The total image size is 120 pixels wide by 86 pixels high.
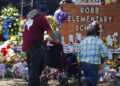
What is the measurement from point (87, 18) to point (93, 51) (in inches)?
115

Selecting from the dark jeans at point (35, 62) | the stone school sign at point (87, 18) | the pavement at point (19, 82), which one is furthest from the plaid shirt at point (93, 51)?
the stone school sign at point (87, 18)

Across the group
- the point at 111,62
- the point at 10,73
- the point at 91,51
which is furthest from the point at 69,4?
the point at 91,51

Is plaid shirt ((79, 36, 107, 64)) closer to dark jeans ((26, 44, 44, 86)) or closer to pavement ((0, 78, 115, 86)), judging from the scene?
dark jeans ((26, 44, 44, 86))

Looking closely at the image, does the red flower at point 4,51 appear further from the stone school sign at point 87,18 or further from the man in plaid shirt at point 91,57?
the man in plaid shirt at point 91,57

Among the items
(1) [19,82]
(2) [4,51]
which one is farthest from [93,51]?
(2) [4,51]

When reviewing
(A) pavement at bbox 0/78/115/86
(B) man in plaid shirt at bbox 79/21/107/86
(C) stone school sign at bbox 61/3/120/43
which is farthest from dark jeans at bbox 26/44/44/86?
(C) stone school sign at bbox 61/3/120/43

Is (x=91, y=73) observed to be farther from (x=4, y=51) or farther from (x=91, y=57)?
(x=4, y=51)

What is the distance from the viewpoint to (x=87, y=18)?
802 cm

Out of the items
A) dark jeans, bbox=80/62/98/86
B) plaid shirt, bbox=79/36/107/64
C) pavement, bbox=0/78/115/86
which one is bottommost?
pavement, bbox=0/78/115/86

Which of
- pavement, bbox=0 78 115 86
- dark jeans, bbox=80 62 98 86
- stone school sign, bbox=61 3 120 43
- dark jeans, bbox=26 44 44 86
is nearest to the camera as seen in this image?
dark jeans, bbox=80 62 98 86

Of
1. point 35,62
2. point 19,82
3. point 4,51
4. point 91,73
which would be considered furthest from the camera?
point 4,51

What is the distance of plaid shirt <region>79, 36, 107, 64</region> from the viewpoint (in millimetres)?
5191

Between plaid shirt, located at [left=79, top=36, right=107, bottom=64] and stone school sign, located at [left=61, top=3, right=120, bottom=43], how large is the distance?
2.72 meters

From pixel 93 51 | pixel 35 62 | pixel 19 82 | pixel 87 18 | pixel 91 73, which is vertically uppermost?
pixel 87 18
